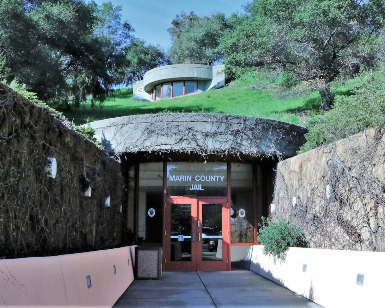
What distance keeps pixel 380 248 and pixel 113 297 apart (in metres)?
4.32

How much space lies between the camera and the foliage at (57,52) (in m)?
23.4

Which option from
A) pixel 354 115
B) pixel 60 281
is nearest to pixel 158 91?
pixel 354 115

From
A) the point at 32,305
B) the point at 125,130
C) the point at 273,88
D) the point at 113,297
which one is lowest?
the point at 113,297

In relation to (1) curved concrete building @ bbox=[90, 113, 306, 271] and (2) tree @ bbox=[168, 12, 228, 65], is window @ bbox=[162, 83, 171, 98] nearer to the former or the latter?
(2) tree @ bbox=[168, 12, 228, 65]

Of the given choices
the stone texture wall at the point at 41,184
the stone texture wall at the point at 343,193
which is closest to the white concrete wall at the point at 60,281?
the stone texture wall at the point at 41,184

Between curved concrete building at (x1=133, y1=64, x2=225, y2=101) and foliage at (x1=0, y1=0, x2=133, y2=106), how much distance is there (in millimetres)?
8820

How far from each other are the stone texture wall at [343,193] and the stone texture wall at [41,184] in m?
4.53

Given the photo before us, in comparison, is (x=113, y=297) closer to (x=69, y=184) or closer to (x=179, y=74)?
(x=69, y=184)

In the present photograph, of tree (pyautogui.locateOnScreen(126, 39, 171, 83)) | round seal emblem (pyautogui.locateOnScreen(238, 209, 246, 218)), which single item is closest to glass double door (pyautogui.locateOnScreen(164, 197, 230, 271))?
round seal emblem (pyautogui.locateOnScreen(238, 209, 246, 218))

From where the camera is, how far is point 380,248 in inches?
281

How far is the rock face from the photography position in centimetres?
1239

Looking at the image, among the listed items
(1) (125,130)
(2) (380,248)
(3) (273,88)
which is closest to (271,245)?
(2) (380,248)

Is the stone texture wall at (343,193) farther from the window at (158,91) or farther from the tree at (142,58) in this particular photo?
the tree at (142,58)

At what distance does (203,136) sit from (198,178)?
1.84 m
